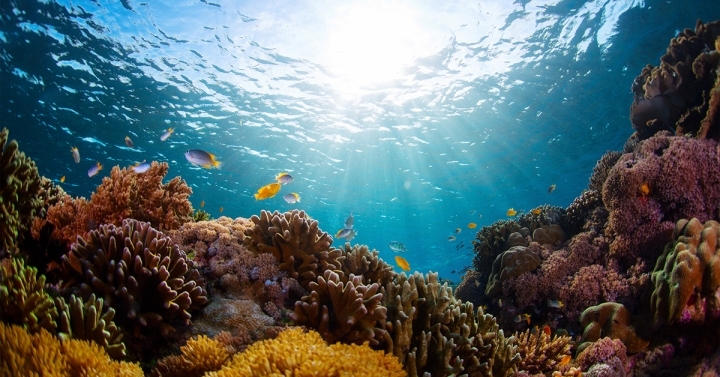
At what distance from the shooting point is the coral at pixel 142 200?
4.88 metres

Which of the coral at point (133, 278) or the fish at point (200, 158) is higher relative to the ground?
the fish at point (200, 158)

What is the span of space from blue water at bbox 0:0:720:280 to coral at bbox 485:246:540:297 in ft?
36.0

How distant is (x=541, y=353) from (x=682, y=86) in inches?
293

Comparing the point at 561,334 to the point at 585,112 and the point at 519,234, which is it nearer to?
the point at 519,234

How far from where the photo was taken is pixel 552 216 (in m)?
8.50

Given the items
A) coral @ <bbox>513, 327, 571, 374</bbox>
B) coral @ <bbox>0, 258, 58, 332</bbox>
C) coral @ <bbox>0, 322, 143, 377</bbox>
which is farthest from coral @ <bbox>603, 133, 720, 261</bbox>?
coral @ <bbox>0, 258, 58, 332</bbox>

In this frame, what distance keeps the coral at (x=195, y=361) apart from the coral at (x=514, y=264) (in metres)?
6.15

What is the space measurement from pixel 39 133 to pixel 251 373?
26.1m

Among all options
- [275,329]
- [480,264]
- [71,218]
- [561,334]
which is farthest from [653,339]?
[71,218]

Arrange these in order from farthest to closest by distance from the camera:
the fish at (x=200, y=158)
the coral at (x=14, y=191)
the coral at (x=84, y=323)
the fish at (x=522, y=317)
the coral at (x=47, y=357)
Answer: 1. the fish at (x=200, y=158)
2. the fish at (x=522, y=317)
3. the coral at (x=14, y=191)
4. the coral at (x=84, y=323)
5. the coral at (x=47, y=357)

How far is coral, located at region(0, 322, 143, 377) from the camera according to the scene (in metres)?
1.94

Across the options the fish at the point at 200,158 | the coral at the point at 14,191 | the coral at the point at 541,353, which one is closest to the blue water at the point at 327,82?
the fish at the point at 200,158

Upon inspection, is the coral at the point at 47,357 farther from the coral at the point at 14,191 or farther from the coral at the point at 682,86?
the coral at the point at 682,86

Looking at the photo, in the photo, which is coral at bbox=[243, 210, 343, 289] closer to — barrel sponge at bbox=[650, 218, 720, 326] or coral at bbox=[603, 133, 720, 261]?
barrel sponge at bbox=[650, 218, 720, 326]
